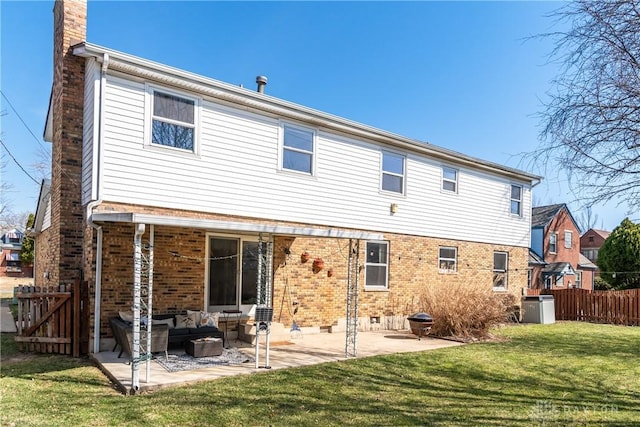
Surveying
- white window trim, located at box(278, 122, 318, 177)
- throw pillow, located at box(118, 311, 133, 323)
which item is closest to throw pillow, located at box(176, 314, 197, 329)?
throw pillow, located at box(118, 311, 133, 323)

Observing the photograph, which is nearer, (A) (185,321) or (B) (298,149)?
(A) (185,321)

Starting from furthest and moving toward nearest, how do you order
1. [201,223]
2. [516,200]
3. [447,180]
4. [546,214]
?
[546,214] < [516,200] < [447,180] < [201,223]

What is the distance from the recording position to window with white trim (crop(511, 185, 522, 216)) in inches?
695

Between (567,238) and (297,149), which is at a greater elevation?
(297,149)

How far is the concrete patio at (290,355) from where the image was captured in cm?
654

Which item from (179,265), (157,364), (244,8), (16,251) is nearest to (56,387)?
(157,364)

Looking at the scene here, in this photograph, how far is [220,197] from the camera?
385 inches

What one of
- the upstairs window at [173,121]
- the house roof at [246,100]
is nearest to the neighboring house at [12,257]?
the house roof at [246,100]

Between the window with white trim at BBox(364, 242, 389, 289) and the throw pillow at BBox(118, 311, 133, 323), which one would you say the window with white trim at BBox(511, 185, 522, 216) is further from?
the throw pillow at BBox(118, 311, 133, 323)

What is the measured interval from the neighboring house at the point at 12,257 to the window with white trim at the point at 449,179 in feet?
127

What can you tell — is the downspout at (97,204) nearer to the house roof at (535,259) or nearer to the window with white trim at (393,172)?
the window with white trim at (393,172)

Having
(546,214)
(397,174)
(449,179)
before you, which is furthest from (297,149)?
(546,214)

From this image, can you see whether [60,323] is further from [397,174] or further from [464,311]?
[397,174]

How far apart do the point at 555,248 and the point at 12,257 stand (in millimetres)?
48633
